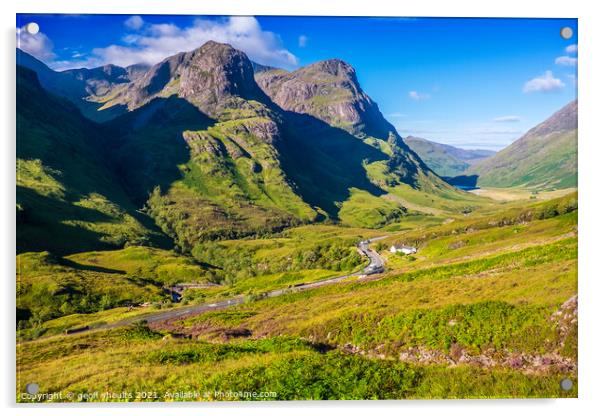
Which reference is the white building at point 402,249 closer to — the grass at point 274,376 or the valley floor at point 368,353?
the valley floor at point 368,353

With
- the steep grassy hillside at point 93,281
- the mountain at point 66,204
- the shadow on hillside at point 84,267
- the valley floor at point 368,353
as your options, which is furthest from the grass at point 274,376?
the mountain at point 66,204

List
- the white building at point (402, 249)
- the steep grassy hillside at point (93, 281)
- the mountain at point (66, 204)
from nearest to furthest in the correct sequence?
the steep grassy hillside at point (93, 281) < the white building at point (402, 249) < the mountain at point (66, 204)

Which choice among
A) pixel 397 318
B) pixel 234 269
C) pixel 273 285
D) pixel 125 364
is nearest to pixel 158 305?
pixel 273 285

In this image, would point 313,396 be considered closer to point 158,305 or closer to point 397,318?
point 397,318

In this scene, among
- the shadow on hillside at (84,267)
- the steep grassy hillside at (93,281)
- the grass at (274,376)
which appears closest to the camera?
the grass at (274,376)

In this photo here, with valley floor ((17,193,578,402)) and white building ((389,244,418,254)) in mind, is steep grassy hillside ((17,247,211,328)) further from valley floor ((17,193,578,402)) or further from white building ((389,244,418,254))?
white building ((389,244,418,254))

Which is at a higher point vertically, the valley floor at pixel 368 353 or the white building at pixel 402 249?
the valley floor at pixel 368 353

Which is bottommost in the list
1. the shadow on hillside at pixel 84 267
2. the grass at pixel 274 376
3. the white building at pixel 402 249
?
the shadow on hillside at pixel 84 267

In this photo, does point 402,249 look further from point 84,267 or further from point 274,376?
point 84,267

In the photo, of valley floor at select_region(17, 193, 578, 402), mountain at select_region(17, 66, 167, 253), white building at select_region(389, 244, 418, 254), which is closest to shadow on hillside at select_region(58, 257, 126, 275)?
mountain at select_region(17, 66, 167, 253)
